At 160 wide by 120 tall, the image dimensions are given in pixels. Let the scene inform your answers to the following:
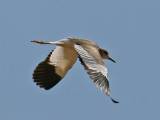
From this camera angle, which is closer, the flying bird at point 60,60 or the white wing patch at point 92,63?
the white wing patch at point 92,63

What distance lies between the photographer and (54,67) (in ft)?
41.0

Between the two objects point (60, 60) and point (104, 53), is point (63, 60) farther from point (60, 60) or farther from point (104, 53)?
point (104, 53)

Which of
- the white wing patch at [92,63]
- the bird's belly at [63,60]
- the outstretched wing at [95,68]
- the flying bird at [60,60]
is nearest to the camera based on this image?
the outstretched wing at [95,68]

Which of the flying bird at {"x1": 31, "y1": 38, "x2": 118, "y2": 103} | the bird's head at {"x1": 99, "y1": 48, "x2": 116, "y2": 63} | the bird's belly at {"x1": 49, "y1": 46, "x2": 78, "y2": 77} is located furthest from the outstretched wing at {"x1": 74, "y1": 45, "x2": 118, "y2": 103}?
the bird's head at {"x1": 99, "y1": 48, "x2": 116, "y2": 63}

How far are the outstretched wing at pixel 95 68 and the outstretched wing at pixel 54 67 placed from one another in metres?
1.50

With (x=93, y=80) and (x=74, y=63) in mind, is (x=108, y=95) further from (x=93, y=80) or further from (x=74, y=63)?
(x=74, y=63)

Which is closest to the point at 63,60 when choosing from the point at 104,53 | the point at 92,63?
the point at 104,53

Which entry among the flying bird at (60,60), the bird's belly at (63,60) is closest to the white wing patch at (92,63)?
the flying bird at (60,60)

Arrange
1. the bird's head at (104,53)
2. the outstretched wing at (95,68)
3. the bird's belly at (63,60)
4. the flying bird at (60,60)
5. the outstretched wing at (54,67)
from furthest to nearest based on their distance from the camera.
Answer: the bird's head at (104,53) < the bird's belly at (63,60) < the outstretched wing at (54,67) < the flying bird at (60,60) < the outstretched wing at (95,68)

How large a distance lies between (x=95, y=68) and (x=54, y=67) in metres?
2.82

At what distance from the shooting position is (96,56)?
10.6 meters

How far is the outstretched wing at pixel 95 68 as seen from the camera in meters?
9.41

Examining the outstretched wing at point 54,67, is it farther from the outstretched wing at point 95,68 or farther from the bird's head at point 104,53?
the outstretched wing at point 95,68

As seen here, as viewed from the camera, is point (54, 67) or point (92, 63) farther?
point (54, 67)
